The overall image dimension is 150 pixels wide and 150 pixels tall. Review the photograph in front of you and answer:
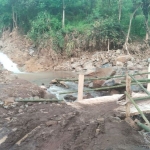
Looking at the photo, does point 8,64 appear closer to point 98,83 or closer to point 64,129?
point 98,83

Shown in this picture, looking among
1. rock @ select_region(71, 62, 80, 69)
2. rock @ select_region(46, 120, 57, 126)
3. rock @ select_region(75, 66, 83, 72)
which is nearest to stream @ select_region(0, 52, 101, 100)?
rock @ select_region(75, 66, 83, 72)

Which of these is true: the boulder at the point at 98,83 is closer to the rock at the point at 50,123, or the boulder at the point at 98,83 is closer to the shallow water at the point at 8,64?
the rock at the point at 50,123

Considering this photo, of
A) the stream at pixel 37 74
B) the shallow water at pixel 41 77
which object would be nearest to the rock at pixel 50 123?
the stream at pixel 37 74

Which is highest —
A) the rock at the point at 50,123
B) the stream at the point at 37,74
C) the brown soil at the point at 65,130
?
the rock at the point at 50,123

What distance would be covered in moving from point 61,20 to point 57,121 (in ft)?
63.3

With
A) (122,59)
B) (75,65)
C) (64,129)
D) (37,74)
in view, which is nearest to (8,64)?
(37,74)

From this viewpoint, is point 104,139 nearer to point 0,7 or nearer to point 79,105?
point 79,105

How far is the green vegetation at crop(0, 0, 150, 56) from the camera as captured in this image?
68.2 ft

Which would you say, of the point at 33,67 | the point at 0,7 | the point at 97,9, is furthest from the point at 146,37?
the point at 0,7

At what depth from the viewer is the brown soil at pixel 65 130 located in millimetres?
4203

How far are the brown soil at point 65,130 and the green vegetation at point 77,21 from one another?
1511 cm

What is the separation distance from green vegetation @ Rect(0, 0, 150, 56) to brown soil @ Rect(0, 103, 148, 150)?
15.1m

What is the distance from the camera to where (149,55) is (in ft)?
67.3

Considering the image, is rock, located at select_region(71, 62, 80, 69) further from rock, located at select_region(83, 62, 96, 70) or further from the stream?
the stream
